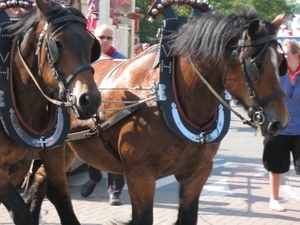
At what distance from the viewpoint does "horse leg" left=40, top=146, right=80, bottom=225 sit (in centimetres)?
404

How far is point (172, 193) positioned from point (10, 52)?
3892mm

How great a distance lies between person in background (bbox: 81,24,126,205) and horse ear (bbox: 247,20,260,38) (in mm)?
2737

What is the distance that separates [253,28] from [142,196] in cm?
136

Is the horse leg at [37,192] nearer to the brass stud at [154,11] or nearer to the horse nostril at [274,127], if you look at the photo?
the brass stud at [154,11]

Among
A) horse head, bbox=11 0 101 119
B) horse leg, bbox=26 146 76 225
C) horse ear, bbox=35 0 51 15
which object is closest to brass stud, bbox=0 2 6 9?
horse head, bbox=11 0 101 119

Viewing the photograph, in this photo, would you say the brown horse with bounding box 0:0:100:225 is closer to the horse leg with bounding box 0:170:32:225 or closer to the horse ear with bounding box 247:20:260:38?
the horse leg with bounding box 0:170:32:225

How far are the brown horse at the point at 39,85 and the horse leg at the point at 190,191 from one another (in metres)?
0.97

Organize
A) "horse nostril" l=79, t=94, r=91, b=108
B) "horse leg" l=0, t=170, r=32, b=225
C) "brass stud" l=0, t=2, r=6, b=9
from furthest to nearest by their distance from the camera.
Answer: "brass stud" l=0, t=2, r=6, b=9 < "horse leg" l=0, t=170, r=32, b=225 < "horse nostril" l=79, t=94, r=91, b=108

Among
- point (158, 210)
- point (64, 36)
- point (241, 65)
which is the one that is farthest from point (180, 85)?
point (158, 210)

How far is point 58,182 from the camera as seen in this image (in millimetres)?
4145

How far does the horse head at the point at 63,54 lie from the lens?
314 centimetres

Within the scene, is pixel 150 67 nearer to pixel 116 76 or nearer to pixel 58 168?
pixel 116 76

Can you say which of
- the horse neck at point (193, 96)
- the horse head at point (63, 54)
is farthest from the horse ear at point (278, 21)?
the horse head at point (63, 54)

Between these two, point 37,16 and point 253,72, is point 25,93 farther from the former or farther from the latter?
point 253,72
